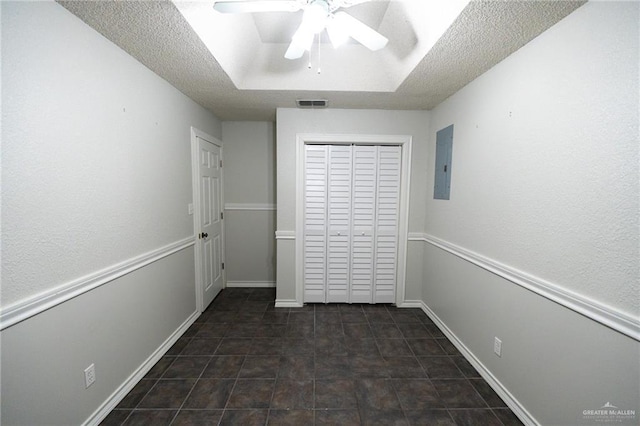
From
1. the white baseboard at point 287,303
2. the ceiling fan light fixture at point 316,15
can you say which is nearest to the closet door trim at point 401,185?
the white baseboard at point 287,303

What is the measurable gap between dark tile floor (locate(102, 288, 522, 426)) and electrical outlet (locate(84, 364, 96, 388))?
29 centimetres

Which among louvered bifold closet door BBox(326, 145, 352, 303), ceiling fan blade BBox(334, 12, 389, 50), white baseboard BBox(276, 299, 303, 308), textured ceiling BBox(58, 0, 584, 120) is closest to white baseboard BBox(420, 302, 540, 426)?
louvered bifold closet door BBox(326, 145, 352, 303)

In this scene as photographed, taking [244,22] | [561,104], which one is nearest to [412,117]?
[561,104]

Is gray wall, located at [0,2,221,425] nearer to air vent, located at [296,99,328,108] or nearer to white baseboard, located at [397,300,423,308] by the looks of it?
air vent, located at [296,99,328,108]

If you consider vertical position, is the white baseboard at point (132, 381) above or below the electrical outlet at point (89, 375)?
below

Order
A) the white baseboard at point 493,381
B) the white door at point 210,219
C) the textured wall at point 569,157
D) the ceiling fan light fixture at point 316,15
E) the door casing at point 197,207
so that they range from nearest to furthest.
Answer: the textured wall at point 569,157
the ceiling fan light fixture at point 316,15
the white baseboard at point 493,381
the door casing at point 197,207
the white door at point 210,219

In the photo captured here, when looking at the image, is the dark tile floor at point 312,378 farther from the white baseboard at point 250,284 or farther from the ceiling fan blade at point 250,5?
the ceiling fan blade at point 250,5

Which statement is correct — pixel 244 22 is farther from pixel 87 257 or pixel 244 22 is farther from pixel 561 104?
pixel 561 104

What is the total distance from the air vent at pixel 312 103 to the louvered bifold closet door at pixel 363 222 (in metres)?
0.59

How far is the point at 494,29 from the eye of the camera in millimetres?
1391

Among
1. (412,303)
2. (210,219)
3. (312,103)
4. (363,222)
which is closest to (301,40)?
(312,103)

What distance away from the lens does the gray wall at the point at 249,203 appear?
339 centimetres

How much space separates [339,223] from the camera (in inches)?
116

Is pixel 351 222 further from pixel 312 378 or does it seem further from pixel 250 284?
pixel 250 284
